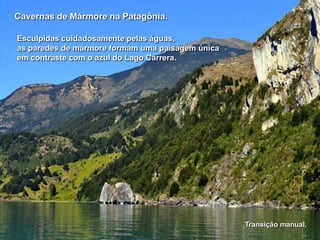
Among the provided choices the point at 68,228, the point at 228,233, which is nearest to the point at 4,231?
the point at 68,228

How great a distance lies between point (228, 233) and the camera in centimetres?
9625

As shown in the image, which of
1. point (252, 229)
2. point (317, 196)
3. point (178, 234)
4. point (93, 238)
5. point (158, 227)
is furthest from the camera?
point (317, 196)

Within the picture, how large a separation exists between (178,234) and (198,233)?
12.5ft

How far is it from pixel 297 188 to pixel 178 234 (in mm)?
110878

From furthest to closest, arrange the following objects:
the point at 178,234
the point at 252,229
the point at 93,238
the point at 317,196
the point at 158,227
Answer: the point at 317,196, the point at 158,227, the point at 252,229, the point at 178,234, the point at 93,238

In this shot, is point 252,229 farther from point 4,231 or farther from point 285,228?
point 4,231

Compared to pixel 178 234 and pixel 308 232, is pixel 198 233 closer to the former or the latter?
pixel 178 234

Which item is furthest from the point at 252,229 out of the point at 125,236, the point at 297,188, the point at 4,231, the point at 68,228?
the point at 297,188

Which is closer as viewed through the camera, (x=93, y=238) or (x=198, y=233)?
(x=93, y=238)

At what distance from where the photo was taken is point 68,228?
10769 cm

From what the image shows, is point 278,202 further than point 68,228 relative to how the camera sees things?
Yes

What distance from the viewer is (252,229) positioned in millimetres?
101562

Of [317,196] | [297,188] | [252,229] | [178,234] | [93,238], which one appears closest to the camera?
[93,238]

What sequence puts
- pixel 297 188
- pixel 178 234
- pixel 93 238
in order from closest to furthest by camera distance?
1. pixel 93 238
2. pixel 178 234
3. pixel 297 188
